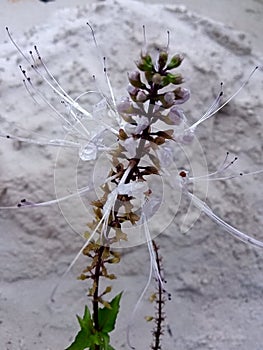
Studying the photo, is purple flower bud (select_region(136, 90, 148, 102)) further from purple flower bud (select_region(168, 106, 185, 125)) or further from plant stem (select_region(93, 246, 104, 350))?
plant stem (select_region(93, 246, 104, 350))

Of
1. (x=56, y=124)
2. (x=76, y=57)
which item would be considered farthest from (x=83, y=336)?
(x=76, y=57)

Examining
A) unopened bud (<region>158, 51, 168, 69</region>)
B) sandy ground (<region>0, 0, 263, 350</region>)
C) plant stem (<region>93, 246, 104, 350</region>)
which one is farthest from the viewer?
sandy ground (<region>0, 0, 263, 350</region>)

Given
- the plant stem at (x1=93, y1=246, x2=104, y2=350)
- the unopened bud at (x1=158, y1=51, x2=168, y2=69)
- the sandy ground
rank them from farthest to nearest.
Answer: the sandy ground < the plant stem at (x1=93, y1=246, x2=104, y2=350) < the unopened bud at (x1=158, y1=51, x2=168, y2=69)

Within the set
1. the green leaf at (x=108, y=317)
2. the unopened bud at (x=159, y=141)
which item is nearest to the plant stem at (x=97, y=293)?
the green leaf at (x=108, y=317)

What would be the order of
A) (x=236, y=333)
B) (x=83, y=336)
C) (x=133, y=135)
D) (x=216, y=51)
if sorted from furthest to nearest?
(x=216, y=51)
(x=236, y=333)
(x=83, y=336)
(x=133, y=135)

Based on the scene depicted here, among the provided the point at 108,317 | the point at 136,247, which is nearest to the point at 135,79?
the point at 108,317

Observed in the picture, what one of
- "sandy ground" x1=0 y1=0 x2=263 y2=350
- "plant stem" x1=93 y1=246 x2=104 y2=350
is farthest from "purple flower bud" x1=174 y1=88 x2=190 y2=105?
"sandy ground" x1=0 y1=0 x2=263 y2=350

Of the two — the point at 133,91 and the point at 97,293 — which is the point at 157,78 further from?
the point at 97,293

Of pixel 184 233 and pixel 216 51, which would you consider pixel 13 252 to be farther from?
pixel 216 51

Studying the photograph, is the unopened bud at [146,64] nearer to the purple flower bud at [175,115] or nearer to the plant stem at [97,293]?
the purple flower bud at [175,115]
